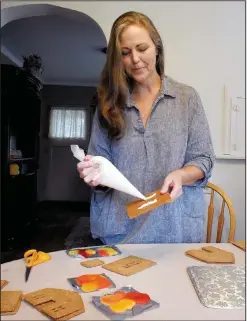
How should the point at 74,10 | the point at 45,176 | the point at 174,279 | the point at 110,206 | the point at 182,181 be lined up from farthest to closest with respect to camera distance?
the point at 45,176 < the point at 74,10 < the point at 110,206 < the point at 182,181 < the point at 174,279

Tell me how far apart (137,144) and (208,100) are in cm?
81

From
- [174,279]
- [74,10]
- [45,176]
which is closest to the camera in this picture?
[174,279]

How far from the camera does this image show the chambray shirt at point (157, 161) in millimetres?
815

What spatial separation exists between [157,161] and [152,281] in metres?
0.33

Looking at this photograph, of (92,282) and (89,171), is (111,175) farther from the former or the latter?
(92,282)

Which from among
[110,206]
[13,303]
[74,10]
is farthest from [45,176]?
[13,303]

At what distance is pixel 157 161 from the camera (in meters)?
0.82

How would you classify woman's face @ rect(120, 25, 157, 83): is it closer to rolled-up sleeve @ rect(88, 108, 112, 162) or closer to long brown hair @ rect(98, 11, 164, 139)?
long brown hair @ rect(98, 11, 164, 139)

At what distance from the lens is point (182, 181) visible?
2.41 ft

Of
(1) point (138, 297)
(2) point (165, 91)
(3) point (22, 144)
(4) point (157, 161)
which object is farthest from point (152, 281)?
(3) point (22, 144)

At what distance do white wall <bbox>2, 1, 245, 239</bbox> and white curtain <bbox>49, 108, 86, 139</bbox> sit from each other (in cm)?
Result: 345

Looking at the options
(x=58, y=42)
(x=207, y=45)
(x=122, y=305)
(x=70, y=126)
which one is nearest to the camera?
(x=122, y=305)

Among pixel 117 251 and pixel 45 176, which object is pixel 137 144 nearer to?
pixel 117 251

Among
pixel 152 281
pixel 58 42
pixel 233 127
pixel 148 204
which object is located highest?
pixel 58 42
